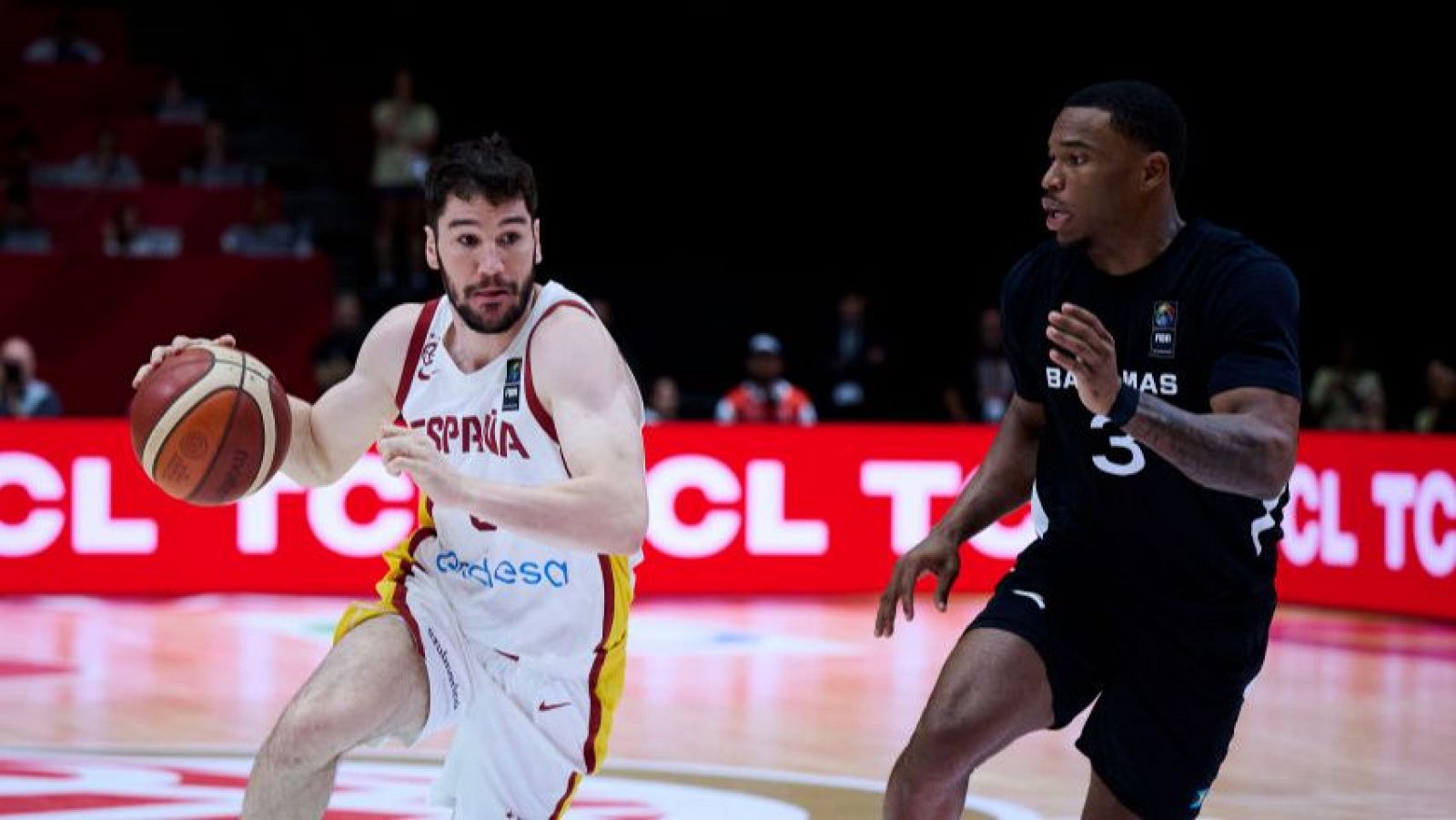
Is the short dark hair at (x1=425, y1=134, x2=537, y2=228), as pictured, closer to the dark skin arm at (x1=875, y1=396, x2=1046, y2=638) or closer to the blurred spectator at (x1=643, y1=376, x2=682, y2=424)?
the dark skin arm at (x1=875, y1=396, x2=1046, y2=638)

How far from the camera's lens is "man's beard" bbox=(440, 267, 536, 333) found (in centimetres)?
475

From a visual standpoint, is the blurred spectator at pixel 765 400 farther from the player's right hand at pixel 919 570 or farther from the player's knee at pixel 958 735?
the player's knee at pixel 958 735

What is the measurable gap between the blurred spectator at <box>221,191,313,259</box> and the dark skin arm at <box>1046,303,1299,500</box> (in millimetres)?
13618

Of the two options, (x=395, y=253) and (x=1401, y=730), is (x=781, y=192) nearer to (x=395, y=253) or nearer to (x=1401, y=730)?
(x=395, y=253)

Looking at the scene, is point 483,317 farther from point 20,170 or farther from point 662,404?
point 20,170

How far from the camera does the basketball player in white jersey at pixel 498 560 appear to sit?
4.66 meters

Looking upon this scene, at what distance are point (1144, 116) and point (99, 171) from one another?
1389cm

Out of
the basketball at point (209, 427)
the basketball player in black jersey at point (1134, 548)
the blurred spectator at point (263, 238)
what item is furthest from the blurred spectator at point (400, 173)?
the basketball player in black jersey at point (1134, 548)

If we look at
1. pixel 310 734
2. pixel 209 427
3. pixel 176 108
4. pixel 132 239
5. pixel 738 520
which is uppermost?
pixel 176 108

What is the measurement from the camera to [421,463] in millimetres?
4234

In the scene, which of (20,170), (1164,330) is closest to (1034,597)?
(1164,330)

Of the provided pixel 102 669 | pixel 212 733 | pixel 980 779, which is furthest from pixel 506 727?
pixel 102 669

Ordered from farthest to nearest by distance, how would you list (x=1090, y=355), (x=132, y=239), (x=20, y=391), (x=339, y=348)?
(x=132, y=239) → (x=339, y=348) → (x=20, y=391) → (x=1090, y=355)

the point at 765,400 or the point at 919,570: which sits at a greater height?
the point at 919,570
